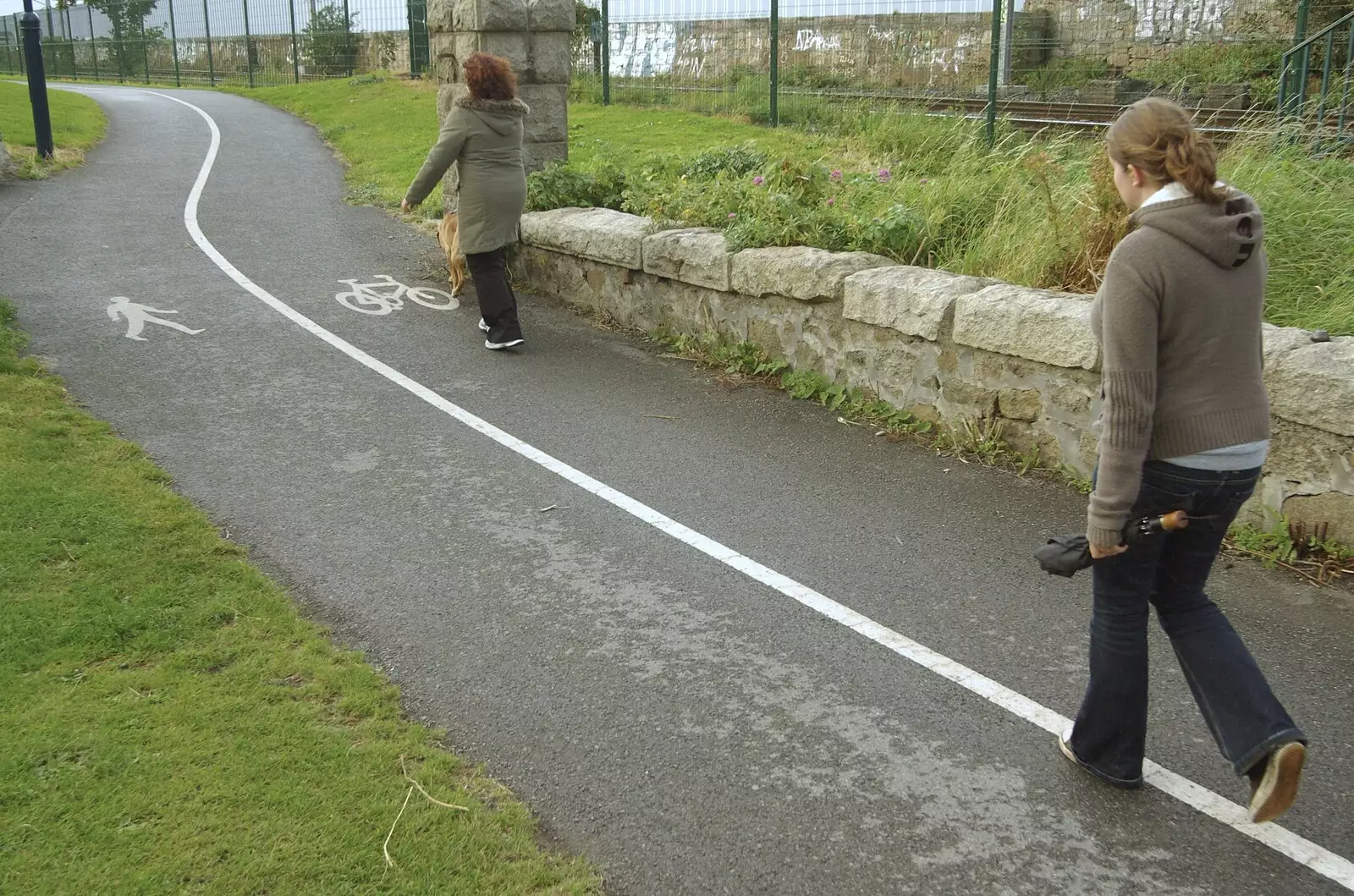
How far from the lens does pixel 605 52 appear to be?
2152cm

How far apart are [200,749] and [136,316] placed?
6884 mm

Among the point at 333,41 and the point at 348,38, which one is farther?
the point at 333,41

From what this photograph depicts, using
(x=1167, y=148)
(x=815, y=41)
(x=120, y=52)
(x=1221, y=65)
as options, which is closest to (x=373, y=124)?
(x=815, y=41)

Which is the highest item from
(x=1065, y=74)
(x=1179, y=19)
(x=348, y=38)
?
(x=348, y=38)

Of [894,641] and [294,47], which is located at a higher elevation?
[294,47]

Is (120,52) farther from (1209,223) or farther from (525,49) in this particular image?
(1209,223)

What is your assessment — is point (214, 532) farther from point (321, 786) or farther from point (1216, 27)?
point (1216, 27)

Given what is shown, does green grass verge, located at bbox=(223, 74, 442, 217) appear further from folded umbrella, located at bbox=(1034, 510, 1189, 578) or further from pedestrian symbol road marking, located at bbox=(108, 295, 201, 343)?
folded umbrella, located at bbox=(1034, 510, 1189, 578)

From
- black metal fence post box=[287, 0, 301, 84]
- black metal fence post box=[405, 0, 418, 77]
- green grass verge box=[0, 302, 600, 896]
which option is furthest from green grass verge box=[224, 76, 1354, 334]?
black metal fence post box=[287, 0, 301, 84]

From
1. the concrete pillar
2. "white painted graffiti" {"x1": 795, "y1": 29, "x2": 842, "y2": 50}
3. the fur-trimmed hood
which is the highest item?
"white painted graffiti" {"x1": 795, "y1": 29, "x2": 842, "y2": 50}

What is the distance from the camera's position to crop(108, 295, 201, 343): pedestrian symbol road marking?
919 centimetres

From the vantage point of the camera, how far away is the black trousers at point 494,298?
905cm

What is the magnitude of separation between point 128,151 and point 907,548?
673 inches

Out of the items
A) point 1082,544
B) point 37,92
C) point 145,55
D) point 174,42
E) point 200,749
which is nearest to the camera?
point 1082,544
